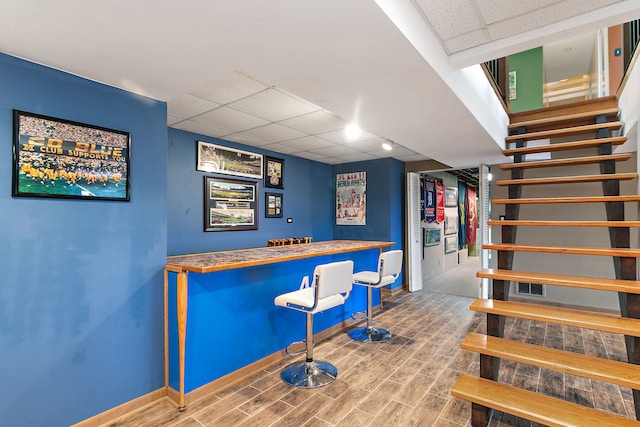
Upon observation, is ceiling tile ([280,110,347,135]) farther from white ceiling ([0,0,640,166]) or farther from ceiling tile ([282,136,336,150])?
→ white ceiling ([0,0,640,166])

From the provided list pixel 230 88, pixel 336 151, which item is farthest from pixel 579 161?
pixel 230 88

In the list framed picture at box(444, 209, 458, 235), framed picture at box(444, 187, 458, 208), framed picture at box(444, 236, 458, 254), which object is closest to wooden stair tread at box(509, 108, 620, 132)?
framed picture at box(444, 187, 458, 208)

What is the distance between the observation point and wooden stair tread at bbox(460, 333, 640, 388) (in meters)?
1.82

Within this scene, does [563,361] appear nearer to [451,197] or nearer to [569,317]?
[569,317]

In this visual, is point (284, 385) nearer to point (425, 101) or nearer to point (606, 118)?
point (425, 101)

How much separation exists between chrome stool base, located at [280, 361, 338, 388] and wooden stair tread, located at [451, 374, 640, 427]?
3.68 feet

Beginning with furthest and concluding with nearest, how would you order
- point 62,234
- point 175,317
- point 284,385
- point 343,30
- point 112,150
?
point 284,385 → point 175,317 → point 112,150 → point 62,234 → point 343,30

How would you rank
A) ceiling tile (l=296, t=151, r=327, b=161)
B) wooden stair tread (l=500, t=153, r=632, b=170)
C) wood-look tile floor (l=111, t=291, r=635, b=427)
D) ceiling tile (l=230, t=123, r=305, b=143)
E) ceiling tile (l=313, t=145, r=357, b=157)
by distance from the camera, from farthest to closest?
ceiling tile (l=296, t=151, r=327, b=161), ceiling tile (l=313, t=145, r=357, b=157), ceiling tile (l=230, t=123, r=305, b=143), wooden stair tread (l=500, t=153, r=632, b=170), wood-look tile floor (l=111, t=291, r=635, b=427)

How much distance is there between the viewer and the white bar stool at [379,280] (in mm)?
3582

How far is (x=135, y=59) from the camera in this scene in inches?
74.7

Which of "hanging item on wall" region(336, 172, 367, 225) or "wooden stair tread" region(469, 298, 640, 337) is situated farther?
"hanging item on wall" region(336, 172, 367, 225)

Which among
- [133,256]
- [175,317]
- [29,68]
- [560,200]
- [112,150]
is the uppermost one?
[29,68]

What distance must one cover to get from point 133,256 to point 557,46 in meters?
8.06

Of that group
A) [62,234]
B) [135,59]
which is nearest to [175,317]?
[62,234]
